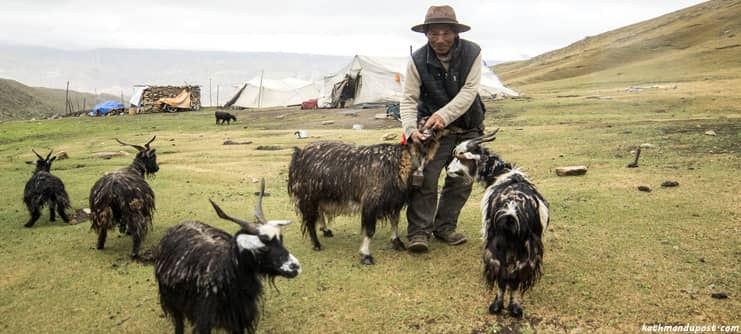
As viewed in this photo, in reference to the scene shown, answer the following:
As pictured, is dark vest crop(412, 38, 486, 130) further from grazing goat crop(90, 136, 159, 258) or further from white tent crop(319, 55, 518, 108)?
white tent crop(319, 55, 518, 108)

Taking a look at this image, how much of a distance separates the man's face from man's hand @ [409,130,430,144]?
91 cm

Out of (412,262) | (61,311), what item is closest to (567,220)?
(412,262)

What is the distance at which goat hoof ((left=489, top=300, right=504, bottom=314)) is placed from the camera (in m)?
4.02

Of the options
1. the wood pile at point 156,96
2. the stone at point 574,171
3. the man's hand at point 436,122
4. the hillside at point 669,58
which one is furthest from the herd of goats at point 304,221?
the wood pile at point 156,96

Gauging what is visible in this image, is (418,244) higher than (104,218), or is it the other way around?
(104,218)

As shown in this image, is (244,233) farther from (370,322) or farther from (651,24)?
(651,24)

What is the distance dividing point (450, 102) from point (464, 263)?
169 cm

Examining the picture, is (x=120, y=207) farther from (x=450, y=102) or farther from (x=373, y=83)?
(x=373, y=83)

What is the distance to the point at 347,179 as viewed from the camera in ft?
18.8

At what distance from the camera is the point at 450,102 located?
17.4 ft

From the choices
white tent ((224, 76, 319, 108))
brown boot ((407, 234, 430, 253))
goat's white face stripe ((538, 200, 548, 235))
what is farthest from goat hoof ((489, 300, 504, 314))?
white tent ((224, 76, 319, 108))

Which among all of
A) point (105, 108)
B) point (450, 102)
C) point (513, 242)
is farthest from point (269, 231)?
point (105, 108)

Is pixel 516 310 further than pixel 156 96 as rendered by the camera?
No

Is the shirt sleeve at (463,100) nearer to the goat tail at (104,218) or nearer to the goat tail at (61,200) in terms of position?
the goat tail at (104,218)
